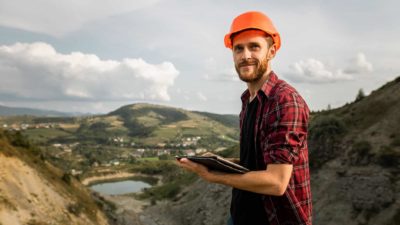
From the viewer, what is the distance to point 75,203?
35438 millimetres

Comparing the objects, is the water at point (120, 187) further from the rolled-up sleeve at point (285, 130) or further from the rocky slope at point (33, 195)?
the rolled-up sleeve at point (285, 130)

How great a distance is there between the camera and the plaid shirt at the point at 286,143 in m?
3.40

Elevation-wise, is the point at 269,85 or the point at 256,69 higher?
the point at 256,69

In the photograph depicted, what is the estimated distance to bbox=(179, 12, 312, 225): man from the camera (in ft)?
11.1

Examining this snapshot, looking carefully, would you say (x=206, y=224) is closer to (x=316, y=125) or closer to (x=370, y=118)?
(x=316, y=125)

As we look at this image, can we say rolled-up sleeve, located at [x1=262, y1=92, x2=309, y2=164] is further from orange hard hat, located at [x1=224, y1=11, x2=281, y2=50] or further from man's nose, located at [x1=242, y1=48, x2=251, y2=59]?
orange hard hat, located at [x1=224, y1=11, x2=281, y2=50]

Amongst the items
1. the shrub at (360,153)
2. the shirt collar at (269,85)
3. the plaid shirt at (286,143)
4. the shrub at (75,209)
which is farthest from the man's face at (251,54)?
the shrub at (75,209)

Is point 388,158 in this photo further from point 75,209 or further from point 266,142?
point 266,142

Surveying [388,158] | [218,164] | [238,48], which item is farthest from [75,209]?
[238,48]

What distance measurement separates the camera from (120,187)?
12800 centimetres

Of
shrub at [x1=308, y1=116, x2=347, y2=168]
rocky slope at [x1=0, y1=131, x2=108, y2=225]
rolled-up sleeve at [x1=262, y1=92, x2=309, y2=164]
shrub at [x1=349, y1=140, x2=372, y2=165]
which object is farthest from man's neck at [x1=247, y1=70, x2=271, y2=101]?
shrub at [x1=308, y1=116, x2=347, y2=168]

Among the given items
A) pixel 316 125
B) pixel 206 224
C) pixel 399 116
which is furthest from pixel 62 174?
pixel 399 116

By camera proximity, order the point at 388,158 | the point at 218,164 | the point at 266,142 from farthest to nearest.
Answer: the point at 388,158 < the point at 218,164 < the point at 266,142

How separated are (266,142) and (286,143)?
9.4 inches
